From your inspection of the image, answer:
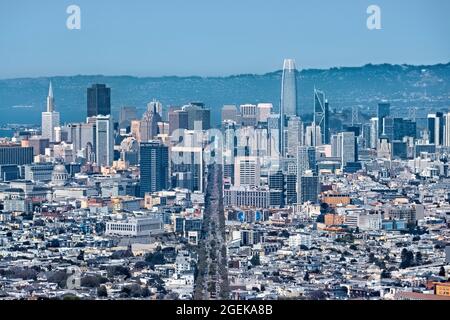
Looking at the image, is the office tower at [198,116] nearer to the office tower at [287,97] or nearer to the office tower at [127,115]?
the office tower at [127,115]

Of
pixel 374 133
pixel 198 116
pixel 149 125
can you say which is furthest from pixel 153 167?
pixel 374 133

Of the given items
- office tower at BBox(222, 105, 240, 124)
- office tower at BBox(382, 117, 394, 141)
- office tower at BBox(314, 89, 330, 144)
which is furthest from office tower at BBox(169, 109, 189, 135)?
office tower at BBox(382, 117, 394, 141)

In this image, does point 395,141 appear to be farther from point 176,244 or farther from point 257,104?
point 176,244

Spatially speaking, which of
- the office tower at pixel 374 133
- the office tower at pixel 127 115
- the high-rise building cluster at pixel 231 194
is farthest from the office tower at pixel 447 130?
the office tower at pixel 127 115

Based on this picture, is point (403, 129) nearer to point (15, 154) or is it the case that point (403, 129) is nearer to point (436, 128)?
point (436, 128)
